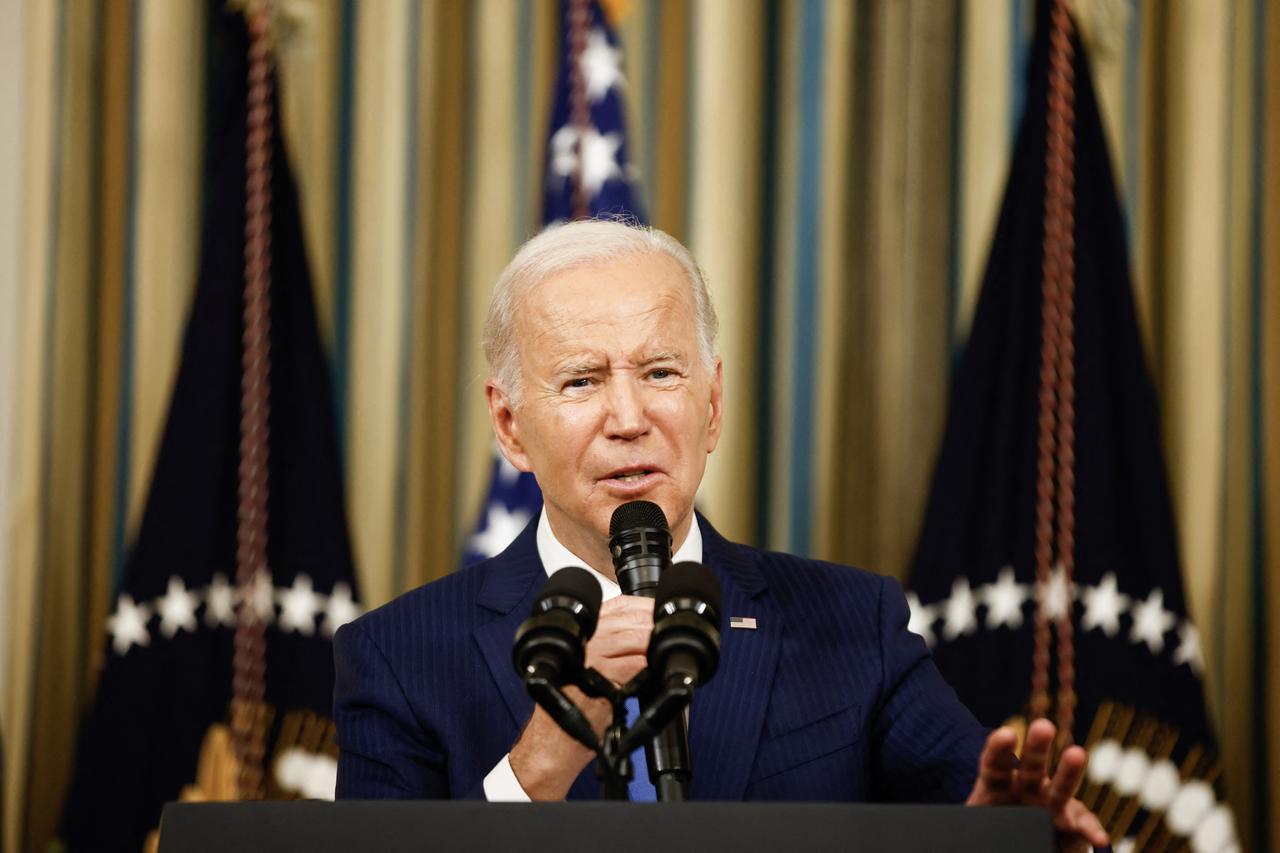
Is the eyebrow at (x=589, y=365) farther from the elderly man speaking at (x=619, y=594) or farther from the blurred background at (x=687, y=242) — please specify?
the blurred background at (x=687, y=242)

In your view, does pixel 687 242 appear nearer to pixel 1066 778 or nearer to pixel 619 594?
pixel 619 594

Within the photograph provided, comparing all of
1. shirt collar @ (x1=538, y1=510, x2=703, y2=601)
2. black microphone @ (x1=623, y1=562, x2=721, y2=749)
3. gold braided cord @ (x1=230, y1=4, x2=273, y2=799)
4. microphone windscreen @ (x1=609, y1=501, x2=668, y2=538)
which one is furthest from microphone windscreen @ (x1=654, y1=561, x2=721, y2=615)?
gold braided cord @ (x1=230, y1=4, x2=273, y2=799)

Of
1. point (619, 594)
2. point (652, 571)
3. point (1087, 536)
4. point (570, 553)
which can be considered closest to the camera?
point (652, 571)

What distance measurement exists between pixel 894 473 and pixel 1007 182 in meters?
0.73

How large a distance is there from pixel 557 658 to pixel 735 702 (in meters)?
0.68

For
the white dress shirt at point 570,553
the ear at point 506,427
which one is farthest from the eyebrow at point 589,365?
the white dress shirt at point 570,553

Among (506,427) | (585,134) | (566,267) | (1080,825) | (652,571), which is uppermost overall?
(585,134)

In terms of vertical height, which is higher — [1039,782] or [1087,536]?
[1087,536]

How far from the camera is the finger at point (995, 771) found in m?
1.47

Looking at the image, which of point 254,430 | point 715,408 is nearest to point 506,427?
point 715,408

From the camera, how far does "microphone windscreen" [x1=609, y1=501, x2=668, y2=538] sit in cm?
168

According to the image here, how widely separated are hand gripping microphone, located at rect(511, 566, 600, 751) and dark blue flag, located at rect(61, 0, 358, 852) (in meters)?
2.22

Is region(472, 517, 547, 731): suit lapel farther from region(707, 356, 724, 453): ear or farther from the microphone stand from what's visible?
the microphone stand

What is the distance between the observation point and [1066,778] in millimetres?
1454
